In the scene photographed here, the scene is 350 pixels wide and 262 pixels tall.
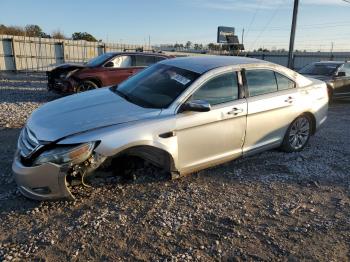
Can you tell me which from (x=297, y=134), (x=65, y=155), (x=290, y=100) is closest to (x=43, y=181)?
(x=65, y=155)

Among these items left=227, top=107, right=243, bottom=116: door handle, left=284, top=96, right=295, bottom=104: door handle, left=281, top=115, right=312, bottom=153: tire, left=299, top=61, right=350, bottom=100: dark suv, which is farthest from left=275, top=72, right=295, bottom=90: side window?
left=299, top=61, right=350, bottom=100: dark suv

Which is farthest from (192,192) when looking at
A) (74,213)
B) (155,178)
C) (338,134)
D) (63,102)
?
(338,134)

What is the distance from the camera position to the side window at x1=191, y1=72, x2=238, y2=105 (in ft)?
14.6

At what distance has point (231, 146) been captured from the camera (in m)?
4.73

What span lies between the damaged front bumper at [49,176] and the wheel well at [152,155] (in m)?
0.38

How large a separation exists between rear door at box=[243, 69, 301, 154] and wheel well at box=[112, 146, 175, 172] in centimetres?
133

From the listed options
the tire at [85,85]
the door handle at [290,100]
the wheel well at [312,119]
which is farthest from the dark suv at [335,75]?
the tire at [85,85]

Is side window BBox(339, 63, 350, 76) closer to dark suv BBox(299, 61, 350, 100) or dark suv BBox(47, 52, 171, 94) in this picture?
dark suv BBox(299, 61, 350, 100)

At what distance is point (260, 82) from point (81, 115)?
269 cm

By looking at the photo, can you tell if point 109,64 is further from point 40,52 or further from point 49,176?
point 40,52

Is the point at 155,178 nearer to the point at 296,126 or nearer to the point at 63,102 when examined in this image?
the point at 63,102

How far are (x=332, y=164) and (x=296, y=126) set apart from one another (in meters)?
0.84

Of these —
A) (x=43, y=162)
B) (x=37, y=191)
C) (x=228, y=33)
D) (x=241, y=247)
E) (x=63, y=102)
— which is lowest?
(x=241, y=247)

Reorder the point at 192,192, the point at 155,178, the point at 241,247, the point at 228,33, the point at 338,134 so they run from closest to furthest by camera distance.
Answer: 1. the point at 241,247
2. the point at 192,192
3. the point at 155,178
4. the point at 338,134
5. the point at 228,33
